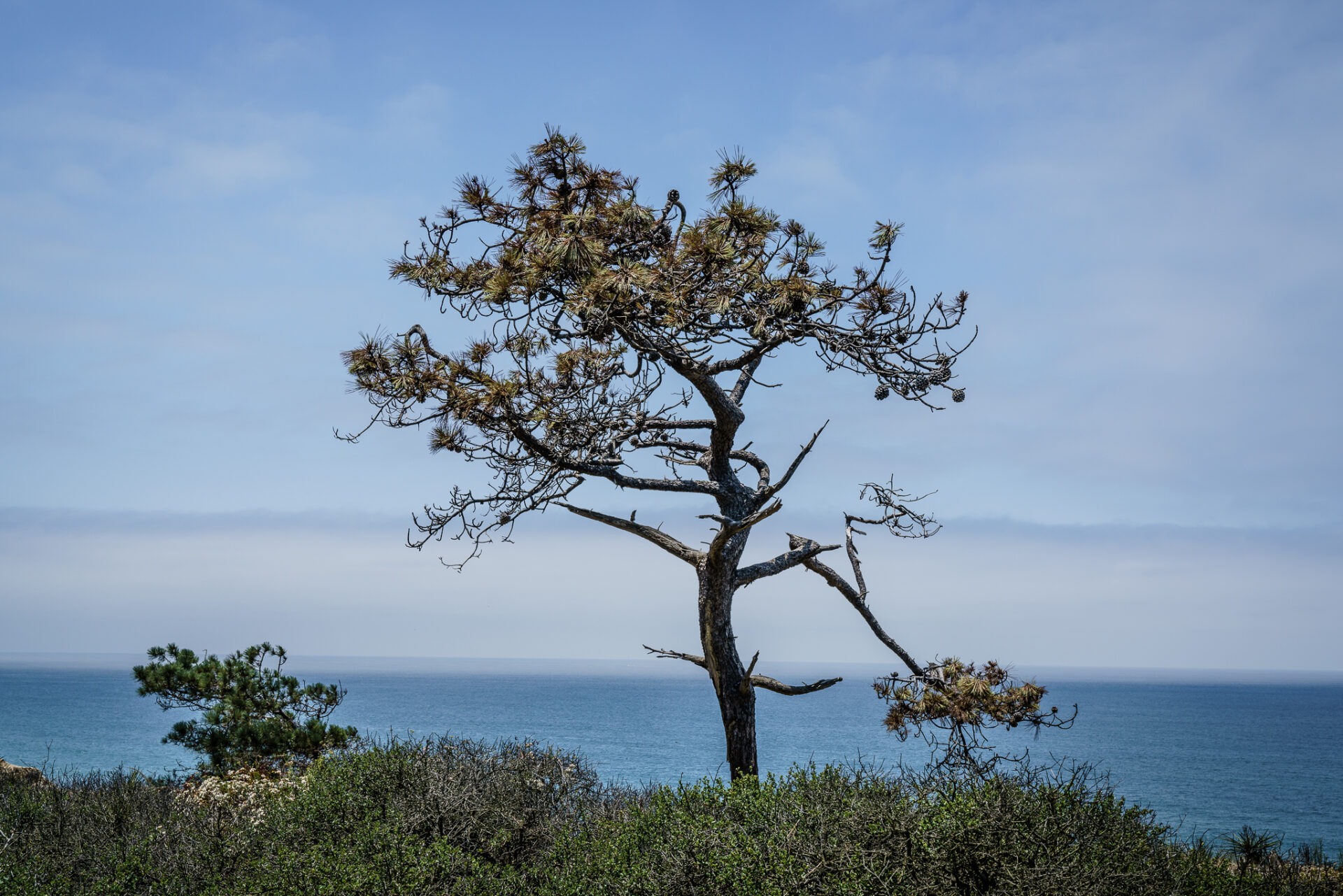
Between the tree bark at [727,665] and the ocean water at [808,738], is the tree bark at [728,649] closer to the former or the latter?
the tree bark at [727,665]

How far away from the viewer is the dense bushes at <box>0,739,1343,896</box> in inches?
207

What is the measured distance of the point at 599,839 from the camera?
6520mm

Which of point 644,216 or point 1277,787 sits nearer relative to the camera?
point 644,216

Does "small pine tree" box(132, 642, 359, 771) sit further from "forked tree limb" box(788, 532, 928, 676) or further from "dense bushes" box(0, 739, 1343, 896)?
"forked tree limb" box(788, 532, 928, 676)

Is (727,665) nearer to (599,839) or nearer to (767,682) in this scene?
(767,682)

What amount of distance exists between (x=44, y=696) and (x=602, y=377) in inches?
5636

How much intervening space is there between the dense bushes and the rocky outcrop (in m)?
5.24

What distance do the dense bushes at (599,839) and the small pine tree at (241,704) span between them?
4.00m

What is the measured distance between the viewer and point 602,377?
381 inches

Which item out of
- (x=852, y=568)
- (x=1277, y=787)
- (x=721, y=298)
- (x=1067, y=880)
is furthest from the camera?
(x=1277, y=787)

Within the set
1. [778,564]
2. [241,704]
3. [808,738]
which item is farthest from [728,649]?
[808,738]

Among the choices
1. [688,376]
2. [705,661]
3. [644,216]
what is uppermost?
[644,216]

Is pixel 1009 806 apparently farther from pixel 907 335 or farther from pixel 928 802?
pixel 907 335

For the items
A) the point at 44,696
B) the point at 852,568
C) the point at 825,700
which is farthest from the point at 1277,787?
the point at 44,696
